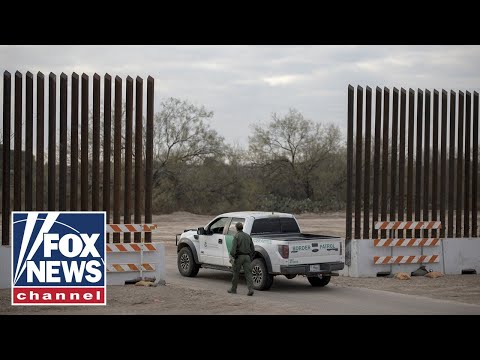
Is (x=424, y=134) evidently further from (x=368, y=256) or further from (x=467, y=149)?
(x=368, y=256)

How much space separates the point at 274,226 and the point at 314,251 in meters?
1.78

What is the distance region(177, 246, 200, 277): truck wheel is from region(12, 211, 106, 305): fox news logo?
155 inches

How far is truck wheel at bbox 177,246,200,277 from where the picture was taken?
21.3m

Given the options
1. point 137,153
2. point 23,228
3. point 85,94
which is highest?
point 85,94

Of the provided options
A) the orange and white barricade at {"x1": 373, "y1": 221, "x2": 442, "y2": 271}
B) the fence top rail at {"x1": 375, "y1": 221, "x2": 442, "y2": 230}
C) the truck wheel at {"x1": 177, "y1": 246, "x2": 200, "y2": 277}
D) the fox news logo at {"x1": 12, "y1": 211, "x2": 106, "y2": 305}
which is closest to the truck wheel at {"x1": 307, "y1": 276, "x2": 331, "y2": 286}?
the orange and white barricade at {"x1": 373, "y1": 221, "x2": 442, "y2": 271}

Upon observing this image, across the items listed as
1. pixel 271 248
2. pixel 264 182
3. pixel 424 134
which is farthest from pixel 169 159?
pixel 271 248

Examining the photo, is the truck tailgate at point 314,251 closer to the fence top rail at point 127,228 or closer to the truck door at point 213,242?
the truck door at point 213,242

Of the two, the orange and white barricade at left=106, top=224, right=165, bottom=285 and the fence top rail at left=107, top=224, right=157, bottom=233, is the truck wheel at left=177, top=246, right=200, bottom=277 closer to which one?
the orange and white barricade at left=106, top=224, right=165, bottom=285

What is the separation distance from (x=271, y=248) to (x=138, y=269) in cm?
338

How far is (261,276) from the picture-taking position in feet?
61.1

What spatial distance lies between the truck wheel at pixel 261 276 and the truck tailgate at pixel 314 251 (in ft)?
2.40

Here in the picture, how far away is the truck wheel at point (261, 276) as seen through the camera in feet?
60.8

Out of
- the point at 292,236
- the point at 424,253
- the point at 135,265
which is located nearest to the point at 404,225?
the point at 424,253

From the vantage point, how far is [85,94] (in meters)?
18.8
